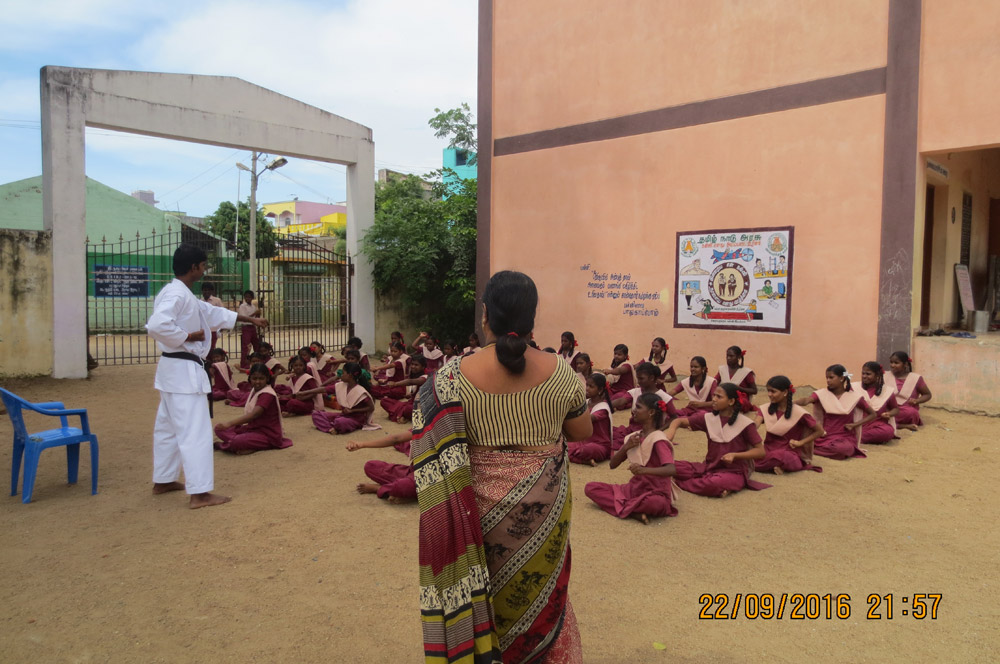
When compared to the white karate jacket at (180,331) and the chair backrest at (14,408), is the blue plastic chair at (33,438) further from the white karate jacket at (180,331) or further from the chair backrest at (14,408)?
the white karate jacket at (180,331)

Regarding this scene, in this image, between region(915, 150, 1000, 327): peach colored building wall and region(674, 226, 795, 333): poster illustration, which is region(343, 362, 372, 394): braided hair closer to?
region(674, 226, 795, 333): poster illustration

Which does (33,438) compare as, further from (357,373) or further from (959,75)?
(959,75)

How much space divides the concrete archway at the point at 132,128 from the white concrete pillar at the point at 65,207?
1 cm

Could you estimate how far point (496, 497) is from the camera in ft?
6.60

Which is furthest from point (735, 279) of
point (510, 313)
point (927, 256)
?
point (510, 313)

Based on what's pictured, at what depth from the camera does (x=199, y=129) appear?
11.5 metres

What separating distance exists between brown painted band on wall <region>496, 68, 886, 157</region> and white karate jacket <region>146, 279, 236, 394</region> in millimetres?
7360

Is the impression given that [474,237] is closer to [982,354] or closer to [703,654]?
[982,354]

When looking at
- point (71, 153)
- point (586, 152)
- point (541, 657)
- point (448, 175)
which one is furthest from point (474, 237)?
point (541, 657)

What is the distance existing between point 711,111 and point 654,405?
6434mm

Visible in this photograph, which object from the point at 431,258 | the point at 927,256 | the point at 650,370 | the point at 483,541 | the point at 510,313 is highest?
the point at 431,258

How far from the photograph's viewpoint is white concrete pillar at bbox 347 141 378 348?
44.9 feet

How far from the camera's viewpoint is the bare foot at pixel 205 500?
15.1 feet

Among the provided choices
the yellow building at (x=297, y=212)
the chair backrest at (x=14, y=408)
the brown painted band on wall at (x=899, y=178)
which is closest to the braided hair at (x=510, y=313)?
the chair backrest at (x=14, y=408)
